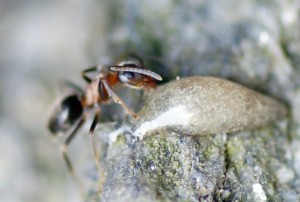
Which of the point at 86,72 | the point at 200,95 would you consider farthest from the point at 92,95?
the point at 200,95

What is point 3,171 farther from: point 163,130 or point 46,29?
point 163,130

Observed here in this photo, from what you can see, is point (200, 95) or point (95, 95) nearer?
point (200, 95)

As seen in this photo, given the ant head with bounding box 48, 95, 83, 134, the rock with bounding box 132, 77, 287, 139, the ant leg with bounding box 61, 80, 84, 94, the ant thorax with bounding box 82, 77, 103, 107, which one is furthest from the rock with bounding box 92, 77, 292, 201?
the ant leg with bounding box 61, 80, 84, 94

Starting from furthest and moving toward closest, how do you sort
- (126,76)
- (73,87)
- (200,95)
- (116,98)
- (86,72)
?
(73,87) → (86,72) → (126,76) → (116,98) → (200,95)

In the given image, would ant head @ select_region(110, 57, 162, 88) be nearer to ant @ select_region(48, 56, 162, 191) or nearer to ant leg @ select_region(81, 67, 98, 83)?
ant @ select_region(48, 56, 162, 191)

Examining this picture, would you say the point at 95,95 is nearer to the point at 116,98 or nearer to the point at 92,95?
the point at 92,95

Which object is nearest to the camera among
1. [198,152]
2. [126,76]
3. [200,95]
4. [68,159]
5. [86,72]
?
[198,152]
